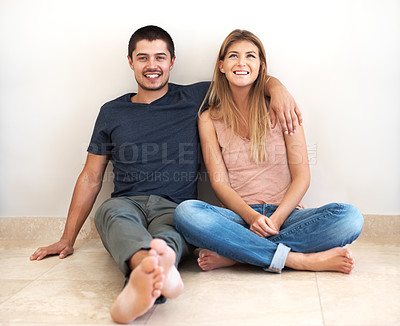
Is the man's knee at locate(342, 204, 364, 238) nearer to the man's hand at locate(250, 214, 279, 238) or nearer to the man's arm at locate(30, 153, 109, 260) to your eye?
the man's hand at locate(250, 214, 279, 238)

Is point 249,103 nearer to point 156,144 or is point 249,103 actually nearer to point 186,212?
point 156,144

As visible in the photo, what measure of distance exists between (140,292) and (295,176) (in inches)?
33.7

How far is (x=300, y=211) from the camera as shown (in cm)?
165

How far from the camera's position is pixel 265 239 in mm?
1483

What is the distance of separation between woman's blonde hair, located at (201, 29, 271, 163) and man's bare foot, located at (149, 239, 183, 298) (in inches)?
29.4

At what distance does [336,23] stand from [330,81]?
237 mm

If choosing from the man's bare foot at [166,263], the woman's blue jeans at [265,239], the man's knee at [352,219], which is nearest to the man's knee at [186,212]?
the woman's blue jeans at [265,239]

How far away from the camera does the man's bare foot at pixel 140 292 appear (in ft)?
3.43

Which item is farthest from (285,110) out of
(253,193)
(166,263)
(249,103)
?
(166,263)

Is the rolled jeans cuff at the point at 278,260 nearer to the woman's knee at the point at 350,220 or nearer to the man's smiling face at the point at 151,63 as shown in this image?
the woman's knee at the point at 350,220

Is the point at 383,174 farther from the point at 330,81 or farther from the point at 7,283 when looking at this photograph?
the point at 7,283

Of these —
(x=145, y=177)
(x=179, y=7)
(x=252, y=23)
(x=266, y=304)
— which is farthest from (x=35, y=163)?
(x=266, y=304)

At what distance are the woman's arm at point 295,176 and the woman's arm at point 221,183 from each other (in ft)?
0.24

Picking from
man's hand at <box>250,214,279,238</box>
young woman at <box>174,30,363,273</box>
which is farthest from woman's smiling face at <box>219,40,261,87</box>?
man's hand at <box>250,214,279,238</box>
